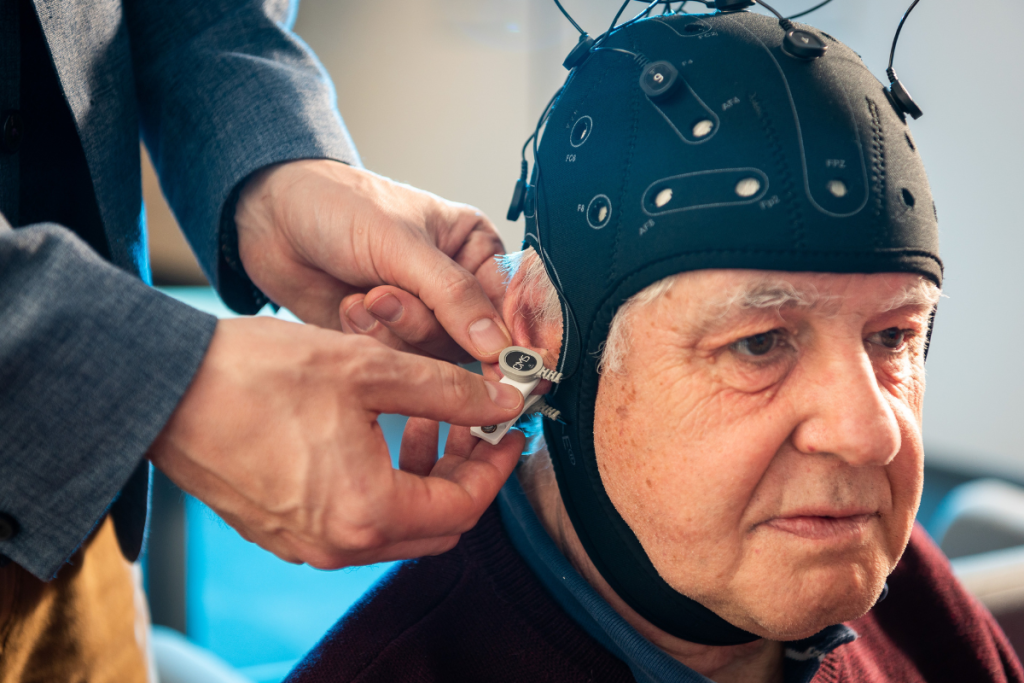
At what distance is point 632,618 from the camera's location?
133 centimetres

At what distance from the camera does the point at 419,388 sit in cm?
98

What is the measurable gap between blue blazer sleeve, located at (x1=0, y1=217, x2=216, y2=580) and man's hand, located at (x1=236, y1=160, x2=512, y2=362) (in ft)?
1.54

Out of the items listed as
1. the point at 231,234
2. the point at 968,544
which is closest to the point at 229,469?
the point at 231,234

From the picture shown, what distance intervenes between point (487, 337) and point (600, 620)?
0.54 metres

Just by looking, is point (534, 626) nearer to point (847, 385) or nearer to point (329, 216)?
point (847, 385)

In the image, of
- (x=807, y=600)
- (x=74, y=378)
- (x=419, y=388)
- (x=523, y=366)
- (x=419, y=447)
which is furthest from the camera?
(x=419, y=447)

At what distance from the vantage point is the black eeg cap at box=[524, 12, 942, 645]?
1.01 m

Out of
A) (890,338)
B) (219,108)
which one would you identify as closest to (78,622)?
(219,108)

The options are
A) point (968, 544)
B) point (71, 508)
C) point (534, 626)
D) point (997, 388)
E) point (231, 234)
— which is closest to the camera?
point (71, 508)

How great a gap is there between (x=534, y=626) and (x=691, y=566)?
326mm

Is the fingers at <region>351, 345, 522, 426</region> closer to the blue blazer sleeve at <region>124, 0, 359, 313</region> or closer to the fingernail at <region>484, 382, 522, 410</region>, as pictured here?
the fingernail at <region>484, 382, 522, 410</region>

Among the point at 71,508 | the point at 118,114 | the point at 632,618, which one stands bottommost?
the point at 632,618

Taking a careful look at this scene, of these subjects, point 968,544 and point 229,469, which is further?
point 968,544

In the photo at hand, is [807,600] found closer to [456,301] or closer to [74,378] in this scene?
[456,301]
